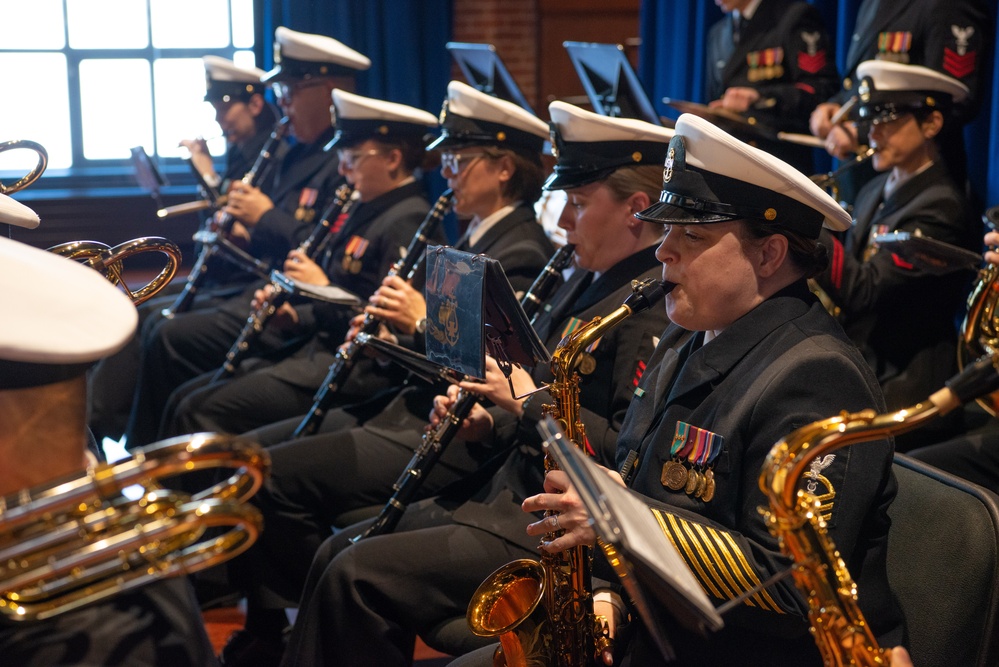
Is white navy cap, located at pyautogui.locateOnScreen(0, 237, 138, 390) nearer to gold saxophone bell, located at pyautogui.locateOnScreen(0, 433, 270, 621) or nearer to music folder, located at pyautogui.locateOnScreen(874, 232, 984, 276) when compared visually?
gold saxophone bell, located at pyautogui.locateOnScreen(0, 433, 270, 621)

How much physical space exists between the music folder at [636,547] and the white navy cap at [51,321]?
1.72 ft

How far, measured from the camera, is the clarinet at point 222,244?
14.6 feet

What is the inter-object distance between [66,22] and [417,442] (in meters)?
6.20

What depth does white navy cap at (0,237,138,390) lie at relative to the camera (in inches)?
43.4

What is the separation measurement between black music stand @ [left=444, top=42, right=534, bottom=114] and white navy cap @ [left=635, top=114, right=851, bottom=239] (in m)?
2.63

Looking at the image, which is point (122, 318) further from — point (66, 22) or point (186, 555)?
point (66, 22)

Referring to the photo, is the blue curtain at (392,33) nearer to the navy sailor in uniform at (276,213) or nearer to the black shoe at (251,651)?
the navy sailor in uniform at (276,213)

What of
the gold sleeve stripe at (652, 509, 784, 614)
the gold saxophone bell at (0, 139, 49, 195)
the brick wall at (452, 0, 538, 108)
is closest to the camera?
the gold sleeve stripe at (652, 509, 784, 614)

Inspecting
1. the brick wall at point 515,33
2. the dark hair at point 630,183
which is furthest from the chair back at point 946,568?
the brick wall at point 515,33

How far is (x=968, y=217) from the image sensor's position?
3256mm

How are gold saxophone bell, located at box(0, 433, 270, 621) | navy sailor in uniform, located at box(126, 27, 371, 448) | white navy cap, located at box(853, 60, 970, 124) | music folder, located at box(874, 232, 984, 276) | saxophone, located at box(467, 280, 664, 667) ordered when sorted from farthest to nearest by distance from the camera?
navy sailor in uniform, located at box(126, 27, 371, 448)
white navy cap, located at box(853, 60, 970, 124)
music folder, located at box(874, 232, 984, 276)
saxophone, located at box(467, 280, 664, 667)
gold saxophone bell, located at box(0, 433, 270, 621)

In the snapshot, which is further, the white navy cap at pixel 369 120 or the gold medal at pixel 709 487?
the white navy cap at pixel 369 120

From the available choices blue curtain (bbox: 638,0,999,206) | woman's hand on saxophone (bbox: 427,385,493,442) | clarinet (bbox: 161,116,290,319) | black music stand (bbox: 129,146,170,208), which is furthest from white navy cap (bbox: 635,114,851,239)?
black music stand (bbox: 129,146,170,208)

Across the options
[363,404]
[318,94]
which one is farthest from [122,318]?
[318,94]
